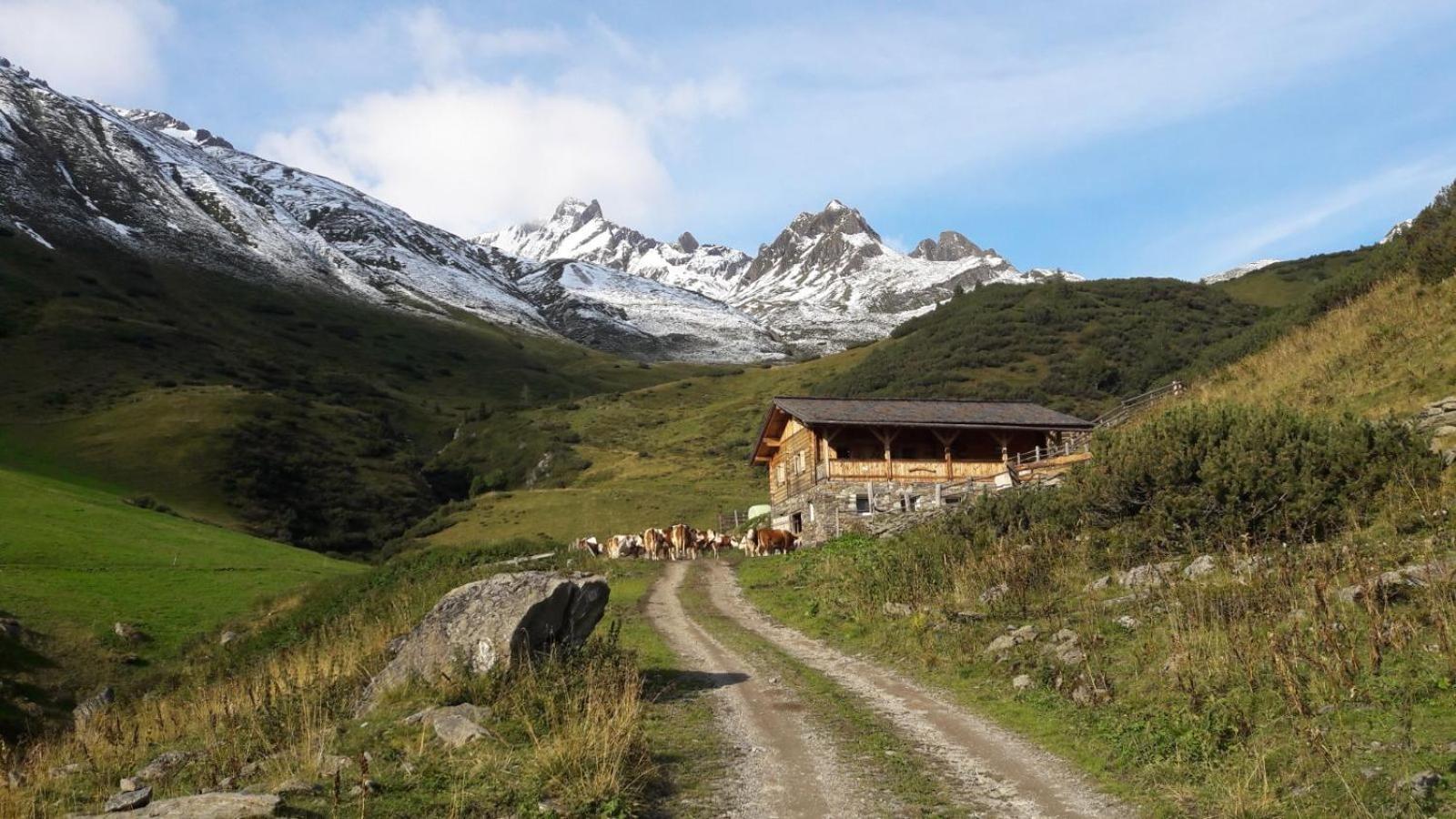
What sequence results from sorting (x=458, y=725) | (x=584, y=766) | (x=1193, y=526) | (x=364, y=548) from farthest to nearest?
(x=364, y=548), (x=1193, y=526), (x=458, y=725), (x=584, y=766)

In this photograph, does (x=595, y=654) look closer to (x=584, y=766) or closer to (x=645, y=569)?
(x=584, y=766)

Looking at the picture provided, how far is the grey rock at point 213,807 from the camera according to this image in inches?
282

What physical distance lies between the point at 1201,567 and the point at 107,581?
115 ft

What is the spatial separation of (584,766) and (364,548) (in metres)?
79.5

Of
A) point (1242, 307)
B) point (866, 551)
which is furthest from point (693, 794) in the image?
point (1242, 307)

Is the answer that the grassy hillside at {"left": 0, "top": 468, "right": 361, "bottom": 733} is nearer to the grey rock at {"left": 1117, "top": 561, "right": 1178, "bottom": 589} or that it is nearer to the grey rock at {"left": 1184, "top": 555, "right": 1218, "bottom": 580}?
the grey rock at {"left": 1117, "top": 561, "right": 1178, "bottom": 589}

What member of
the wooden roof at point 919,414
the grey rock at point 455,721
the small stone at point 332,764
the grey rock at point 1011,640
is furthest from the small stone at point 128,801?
the wooden roof at point 919,414

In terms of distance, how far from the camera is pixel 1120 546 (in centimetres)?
1839

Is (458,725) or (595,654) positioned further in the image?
(595,654)

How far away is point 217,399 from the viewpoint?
98.8 metres

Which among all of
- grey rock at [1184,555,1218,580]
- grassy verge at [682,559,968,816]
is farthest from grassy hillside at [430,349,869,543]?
grey rock at [1184,555,1218,580]

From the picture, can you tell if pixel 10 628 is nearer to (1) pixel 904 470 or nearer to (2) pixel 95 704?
(2) pixel 95 704

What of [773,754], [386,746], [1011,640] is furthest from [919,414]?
[386,746]

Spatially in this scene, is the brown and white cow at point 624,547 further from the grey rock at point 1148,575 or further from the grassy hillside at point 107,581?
the grey rock at point 1148,575
